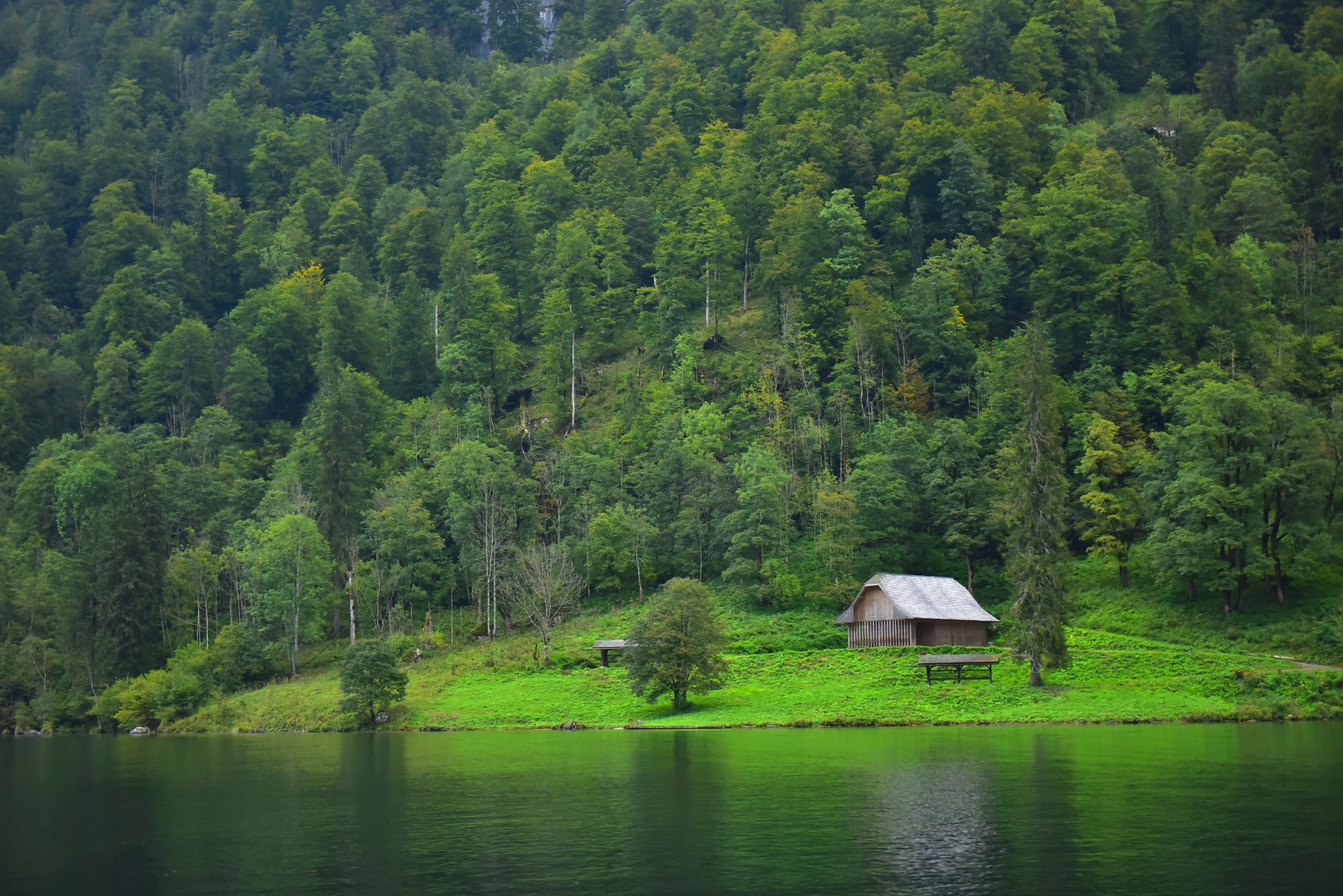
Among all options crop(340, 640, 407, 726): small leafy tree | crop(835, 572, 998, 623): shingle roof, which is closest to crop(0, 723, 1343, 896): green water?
crop(340, 640, 407, 726): small leafy tree

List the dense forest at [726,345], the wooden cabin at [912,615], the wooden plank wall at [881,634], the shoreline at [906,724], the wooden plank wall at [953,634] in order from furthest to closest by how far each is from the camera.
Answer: the dense forest at [726,345]
the wooden plank wall at [953,634]
the wooden cabin at [912,615]
the wooden plank wall at [881,634]
the shoreline at [906,724]

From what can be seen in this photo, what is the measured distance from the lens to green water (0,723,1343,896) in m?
27.6

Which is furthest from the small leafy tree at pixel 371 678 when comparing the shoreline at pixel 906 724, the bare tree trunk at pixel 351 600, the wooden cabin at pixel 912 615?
the wooden cabin at pixel 912 615

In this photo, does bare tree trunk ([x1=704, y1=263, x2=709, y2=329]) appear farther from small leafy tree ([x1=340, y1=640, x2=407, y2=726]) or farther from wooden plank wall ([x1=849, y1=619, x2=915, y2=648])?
small leafy tree ([x1=340, y1=640, x2=407, y2=726])

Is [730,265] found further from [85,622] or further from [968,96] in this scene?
[85,622]

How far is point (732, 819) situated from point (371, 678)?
44244 mm

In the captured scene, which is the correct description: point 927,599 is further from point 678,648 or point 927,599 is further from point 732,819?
point 732,819

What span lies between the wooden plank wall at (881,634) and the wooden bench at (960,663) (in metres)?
6.34

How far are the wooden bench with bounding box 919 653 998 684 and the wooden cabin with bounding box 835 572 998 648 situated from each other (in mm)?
6672

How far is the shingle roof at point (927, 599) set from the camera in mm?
78688

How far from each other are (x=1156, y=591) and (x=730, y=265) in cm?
5822

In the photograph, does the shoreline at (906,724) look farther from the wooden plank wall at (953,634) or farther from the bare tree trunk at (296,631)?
the wooden plank wall at (953,634)

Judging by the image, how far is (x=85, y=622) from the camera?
9356cm

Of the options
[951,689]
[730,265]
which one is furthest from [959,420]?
[730,265]
